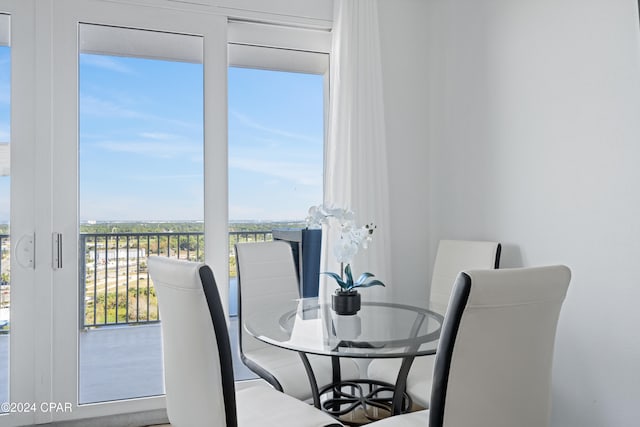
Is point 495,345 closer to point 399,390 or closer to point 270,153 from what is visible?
point 399,390

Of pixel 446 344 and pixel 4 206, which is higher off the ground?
pixel 4 206

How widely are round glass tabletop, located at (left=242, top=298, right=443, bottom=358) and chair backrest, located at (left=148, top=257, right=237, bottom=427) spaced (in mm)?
276

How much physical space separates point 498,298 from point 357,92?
200 cm

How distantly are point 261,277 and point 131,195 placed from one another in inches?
36.3

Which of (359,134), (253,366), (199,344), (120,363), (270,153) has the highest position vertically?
(359,134)

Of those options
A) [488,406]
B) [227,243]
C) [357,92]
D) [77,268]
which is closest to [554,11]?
[357,92]

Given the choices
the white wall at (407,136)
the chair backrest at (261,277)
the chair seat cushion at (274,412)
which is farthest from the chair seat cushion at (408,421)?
the white wall at (407,136)

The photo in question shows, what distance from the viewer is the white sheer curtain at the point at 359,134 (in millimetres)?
2963

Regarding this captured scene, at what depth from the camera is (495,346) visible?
4.35ft

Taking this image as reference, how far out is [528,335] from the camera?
136cm

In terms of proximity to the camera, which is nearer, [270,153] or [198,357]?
[198,357]

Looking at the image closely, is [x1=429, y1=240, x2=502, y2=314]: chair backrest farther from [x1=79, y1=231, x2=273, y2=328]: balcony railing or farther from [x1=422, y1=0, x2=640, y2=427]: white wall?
[x1=79, y1=231, x2=273, y2=328]: balcony railing

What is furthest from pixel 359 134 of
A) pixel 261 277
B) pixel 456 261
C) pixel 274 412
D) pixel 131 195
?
pixel 274 412

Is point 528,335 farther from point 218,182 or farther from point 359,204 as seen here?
point 218,182
